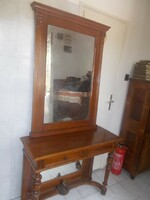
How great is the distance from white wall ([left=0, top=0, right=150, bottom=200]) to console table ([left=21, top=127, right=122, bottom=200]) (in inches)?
6.0

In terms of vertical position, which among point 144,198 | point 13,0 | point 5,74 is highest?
point 13,0

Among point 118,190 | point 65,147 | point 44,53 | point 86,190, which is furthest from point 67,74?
point 118,190

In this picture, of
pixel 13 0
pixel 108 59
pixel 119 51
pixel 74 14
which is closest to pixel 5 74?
pixel 13 0

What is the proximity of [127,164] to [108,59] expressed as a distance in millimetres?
1542

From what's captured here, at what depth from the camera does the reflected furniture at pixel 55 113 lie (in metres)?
1.33

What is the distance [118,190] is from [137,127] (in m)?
0.85

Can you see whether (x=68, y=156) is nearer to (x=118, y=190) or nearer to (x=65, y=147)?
(x=65, y=147)

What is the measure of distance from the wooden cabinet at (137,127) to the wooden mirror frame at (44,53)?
29.1 inches

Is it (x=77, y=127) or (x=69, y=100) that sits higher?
(x=69, y=100)

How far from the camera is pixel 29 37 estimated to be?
1407 mm

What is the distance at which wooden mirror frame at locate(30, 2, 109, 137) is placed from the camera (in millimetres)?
1368

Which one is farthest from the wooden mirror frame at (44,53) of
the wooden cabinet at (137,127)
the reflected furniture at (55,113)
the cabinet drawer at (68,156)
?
the wooden cabinet at (137,127)

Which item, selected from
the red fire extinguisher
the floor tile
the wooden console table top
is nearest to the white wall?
the wooden console table top

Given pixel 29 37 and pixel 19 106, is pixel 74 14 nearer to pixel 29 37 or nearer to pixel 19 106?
pixel 29 37
